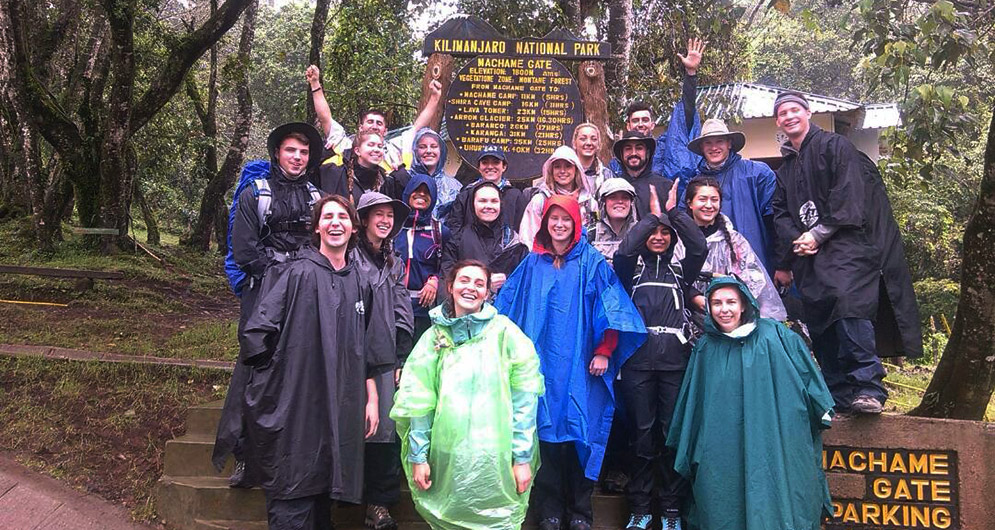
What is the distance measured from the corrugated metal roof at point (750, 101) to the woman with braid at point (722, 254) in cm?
861

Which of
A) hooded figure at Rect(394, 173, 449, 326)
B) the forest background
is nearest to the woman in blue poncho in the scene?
hooded figure at Rect(394, 173, 449, 326)

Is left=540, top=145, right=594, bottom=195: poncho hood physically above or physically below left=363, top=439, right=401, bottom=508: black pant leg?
above

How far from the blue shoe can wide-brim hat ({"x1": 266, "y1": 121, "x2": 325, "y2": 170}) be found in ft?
10.4

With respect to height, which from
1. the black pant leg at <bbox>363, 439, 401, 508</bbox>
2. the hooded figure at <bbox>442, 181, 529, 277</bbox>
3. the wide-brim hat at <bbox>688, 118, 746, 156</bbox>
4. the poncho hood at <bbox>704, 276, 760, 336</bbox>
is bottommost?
the black pant leg at <bbox>363, 439, 401, 508</bbox>

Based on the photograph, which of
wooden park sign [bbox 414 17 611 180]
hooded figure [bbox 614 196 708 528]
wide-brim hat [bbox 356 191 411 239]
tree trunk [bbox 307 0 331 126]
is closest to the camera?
hooded figure [bbox 614 196 708 528]

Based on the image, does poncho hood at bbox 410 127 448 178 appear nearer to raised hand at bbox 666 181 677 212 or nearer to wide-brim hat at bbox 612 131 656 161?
wide-brim hat at bbox 612 131 656 161

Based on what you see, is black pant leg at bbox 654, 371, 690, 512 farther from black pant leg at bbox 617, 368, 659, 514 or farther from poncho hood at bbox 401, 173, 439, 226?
poncho hood at bbox 401, 173, 439, 226

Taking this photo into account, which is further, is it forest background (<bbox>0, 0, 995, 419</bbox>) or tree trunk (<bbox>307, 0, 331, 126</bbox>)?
tree trunk (<bbox>307, 0, 331, 126</bbox>)

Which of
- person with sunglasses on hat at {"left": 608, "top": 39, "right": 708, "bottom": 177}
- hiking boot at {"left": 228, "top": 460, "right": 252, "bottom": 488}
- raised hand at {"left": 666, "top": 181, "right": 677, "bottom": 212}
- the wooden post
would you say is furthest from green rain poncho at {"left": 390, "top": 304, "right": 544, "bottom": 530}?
the wooden post

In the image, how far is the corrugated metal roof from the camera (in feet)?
42.4

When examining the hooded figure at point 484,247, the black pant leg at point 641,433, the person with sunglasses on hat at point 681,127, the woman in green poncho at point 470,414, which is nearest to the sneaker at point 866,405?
the black pant leg at point 641,433

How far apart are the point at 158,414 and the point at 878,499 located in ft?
17.9

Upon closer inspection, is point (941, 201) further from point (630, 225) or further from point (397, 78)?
point (630, 225)

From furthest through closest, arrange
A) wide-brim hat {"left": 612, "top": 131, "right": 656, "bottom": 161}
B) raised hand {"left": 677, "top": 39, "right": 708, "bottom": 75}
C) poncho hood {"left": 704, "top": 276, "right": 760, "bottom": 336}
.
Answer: raised hand {"left": 677, "top": 39, "right": 708, "bottom": 75} → wide-brim hat {"left": 612, "top": 131, "right": 656, "bottom": 161} → poncho hood {"left": 704, "top": 276, "right": 760, "bottom": 336}
